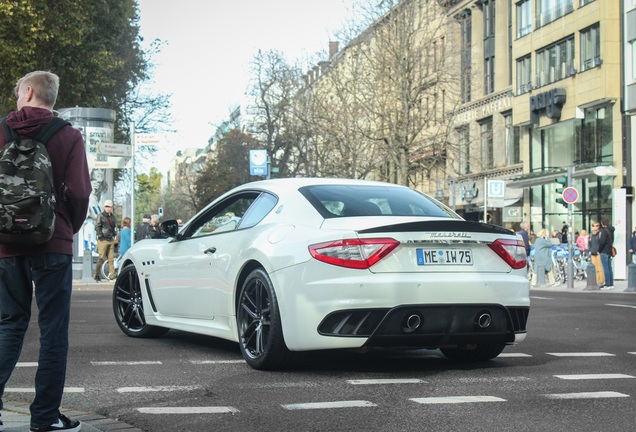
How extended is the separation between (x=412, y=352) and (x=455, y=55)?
37.5m

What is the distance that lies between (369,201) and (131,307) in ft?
11.5

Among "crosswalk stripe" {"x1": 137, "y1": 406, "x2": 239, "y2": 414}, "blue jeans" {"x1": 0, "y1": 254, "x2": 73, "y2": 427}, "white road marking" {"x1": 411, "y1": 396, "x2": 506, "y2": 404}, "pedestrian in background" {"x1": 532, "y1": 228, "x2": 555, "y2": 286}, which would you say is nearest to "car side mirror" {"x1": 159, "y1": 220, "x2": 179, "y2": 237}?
"crosswalk stripe" {"x1": 137, "y1": 406, "x2": 239, "y2": 414}

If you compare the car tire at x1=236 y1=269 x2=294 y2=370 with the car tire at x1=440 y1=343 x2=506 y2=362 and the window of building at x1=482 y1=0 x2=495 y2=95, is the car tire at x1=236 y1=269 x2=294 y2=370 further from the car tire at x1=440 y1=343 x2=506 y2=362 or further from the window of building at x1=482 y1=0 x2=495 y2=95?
the window of building at x1=482 y1=0 x2=495 y2=95

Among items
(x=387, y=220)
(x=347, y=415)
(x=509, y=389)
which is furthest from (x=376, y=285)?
(x=347, y=415)

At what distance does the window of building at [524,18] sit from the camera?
51312 mm

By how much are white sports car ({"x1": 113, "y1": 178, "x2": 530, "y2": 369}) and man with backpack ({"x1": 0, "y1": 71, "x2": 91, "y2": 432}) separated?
2.55 meters

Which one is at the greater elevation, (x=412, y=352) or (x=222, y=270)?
(x=222, y=270)

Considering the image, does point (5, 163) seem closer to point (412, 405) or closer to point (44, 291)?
point (44, 291)

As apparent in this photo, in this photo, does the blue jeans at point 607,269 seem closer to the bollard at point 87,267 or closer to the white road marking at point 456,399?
the bollard at point 87,267

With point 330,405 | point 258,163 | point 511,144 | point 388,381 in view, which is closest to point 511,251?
point 388,381

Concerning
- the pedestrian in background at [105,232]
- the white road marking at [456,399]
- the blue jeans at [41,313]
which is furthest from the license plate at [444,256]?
the pedestrian in background at [105,232]

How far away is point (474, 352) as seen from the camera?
28.9 feet

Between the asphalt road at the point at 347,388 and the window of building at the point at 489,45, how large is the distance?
48.8 meters

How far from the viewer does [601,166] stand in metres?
41.7
